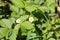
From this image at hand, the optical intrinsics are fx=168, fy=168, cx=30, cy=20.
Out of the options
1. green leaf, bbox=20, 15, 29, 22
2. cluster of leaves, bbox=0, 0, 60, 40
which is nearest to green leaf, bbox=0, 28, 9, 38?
cluster of leaves, bbox=0, 0, 60, 40

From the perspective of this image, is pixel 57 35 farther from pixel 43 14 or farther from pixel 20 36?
pixel 20 36

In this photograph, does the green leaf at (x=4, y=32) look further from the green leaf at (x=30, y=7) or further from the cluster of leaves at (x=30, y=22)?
the green leaf at (x=30, y=7)

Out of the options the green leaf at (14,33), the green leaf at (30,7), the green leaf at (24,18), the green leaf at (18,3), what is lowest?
the green leaf at (14,33)

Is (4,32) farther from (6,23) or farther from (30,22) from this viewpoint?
(30,22)

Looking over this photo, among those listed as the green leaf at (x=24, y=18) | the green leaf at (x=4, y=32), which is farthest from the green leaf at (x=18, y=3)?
the green leaf at (x=4, y=32)

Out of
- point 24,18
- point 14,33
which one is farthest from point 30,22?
point 14,33

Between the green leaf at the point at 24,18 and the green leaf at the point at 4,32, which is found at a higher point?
the green leaf at the point at 24,18

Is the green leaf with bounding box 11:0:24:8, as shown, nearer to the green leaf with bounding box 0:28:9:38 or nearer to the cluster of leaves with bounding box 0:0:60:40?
the cluster of leaves with bounding box 0:0:60:40

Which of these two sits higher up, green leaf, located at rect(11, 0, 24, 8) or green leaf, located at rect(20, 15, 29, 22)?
green leaf, located at rect(11, 0, 24, 8)
